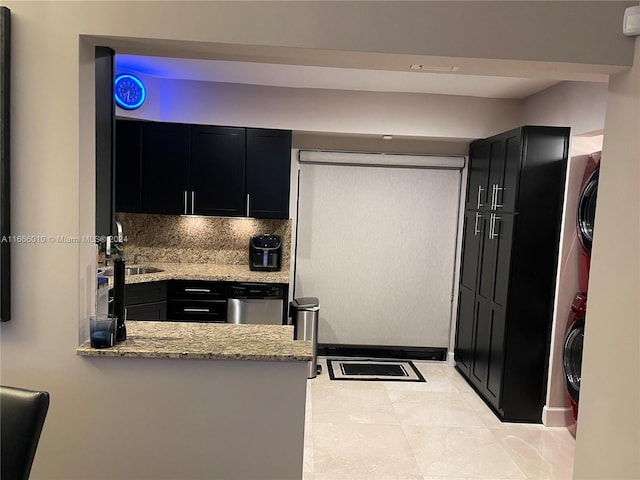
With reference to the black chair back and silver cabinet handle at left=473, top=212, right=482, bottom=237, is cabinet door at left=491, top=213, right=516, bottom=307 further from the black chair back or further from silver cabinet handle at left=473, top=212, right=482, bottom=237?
the black chair back

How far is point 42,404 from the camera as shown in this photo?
141cm

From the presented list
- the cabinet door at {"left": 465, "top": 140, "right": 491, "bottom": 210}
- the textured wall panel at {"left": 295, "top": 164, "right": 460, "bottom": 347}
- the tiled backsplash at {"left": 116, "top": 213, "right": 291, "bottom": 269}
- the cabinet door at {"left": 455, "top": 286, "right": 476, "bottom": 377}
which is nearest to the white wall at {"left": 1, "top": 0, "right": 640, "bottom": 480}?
the cabinet door at {"left": 465, "top": 140, "right": 491, "bottom": 210}

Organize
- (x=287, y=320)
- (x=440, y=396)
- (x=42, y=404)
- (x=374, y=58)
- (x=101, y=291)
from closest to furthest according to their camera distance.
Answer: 1. (x=42, y=404)
2. (x=374, y=58)
3. (x=101, y=291)
4. (x=440, y=396)
5. (x=287, y=320)

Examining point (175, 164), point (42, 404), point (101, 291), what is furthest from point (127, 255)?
point (42, 404)

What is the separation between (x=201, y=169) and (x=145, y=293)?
1.23 meters

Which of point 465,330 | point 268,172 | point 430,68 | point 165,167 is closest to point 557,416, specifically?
point 465,330

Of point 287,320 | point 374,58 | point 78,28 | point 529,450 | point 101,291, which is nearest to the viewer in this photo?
point 78,28

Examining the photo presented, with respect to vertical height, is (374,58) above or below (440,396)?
above

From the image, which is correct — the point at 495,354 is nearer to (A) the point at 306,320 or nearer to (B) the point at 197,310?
(A) the point at 306,320

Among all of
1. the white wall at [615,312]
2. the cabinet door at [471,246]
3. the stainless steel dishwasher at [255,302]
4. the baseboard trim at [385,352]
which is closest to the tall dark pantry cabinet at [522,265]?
the cabinet door at [471,246]

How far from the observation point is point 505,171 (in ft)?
12.5

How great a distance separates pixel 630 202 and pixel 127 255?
13.6 feet

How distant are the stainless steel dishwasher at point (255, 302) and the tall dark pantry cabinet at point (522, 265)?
1824 millimetres

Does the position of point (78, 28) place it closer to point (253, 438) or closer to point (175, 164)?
point (253, 438)
